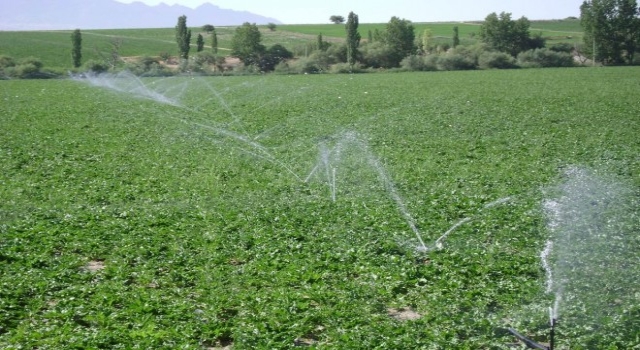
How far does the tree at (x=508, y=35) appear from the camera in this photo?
86412 mm

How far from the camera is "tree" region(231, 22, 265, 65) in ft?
265

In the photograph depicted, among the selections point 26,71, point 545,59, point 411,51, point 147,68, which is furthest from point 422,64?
point 26,71

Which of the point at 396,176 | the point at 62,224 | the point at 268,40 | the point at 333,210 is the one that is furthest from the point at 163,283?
the point at 268,40

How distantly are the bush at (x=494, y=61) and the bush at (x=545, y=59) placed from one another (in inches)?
50.6

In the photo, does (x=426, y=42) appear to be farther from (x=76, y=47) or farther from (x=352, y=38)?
(x=76, y=47)

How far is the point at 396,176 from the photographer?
44.7ft

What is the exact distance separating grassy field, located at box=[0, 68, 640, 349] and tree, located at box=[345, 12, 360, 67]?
5569 centimetres

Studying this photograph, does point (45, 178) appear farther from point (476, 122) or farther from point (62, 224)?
point (476, 122)

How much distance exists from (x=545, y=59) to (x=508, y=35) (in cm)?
1304

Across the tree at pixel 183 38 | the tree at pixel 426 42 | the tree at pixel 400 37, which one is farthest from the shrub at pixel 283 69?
the tree at pixel 426 42

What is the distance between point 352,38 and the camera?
7619 cm

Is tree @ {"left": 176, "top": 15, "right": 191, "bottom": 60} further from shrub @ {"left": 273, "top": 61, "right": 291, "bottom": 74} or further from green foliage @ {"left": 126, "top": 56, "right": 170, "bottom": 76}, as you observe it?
shrub @ {"left": 273, "top": 61, "right": 291, "bottom": 74}

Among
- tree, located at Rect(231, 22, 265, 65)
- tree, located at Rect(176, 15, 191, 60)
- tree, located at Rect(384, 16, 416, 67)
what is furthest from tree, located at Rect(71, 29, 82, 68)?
tree, located at Rect(384, 16, 416, 67)

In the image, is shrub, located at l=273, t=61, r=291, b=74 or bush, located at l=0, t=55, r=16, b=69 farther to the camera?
shrub, located at l=273, t=61, r=291, b=74
